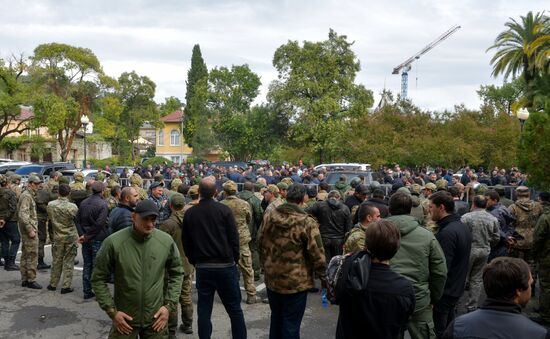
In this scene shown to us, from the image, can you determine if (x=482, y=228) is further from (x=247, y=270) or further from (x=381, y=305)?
(x=381, y=305)

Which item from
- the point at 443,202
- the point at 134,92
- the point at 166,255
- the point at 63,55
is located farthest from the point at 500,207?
the point at 134,92

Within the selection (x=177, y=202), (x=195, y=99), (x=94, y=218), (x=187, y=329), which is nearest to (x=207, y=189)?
(x=177, y=202)

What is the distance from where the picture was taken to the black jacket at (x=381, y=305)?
125 inches

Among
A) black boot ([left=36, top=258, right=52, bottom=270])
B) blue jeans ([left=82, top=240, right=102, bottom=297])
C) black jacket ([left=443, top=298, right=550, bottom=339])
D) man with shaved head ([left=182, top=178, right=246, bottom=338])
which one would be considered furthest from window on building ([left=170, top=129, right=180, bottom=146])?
black jacket ([left=443, top=298, right=550, bottom=339])

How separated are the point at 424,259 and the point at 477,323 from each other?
1807 millimetres

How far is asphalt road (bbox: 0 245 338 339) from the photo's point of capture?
6.43m

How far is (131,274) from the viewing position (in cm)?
409

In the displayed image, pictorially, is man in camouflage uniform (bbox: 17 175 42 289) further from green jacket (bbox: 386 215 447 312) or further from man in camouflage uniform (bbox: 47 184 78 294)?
green jacket (bbox: 386 215 447 312)

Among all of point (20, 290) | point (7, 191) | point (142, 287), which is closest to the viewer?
point (142, 287)

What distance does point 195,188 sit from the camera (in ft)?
24.5

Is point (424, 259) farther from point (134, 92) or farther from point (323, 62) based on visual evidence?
point (134, 92)

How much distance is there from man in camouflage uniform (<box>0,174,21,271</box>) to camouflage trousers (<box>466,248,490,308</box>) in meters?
8.02

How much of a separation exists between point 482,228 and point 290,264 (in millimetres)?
3305

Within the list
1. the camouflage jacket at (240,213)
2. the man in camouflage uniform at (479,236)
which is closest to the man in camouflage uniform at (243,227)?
the camouflage jacket at (240,213)
